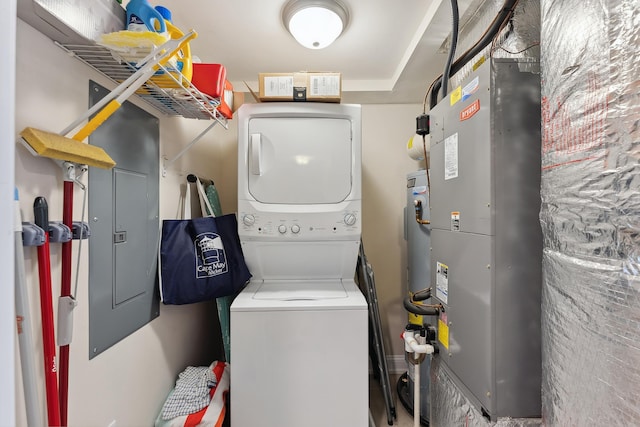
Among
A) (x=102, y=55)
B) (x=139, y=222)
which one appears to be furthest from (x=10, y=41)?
(x=139, y=222)

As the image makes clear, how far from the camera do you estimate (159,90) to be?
4.01 ft

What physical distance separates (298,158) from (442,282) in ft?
3.54

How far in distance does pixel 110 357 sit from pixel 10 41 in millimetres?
→ 1245

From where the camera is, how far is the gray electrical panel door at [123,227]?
3.57 feet

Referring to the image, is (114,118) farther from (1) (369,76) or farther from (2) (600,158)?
(1) (369,76)

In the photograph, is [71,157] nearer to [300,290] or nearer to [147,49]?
[147,49]

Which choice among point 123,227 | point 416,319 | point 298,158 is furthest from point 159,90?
point 416,319

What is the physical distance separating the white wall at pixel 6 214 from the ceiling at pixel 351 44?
1367 mm

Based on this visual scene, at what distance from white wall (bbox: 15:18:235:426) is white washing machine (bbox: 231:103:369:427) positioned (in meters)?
0.45

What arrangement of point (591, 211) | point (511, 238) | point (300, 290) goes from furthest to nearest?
point (300, 290) → point (511, 238) → point (591, 211)

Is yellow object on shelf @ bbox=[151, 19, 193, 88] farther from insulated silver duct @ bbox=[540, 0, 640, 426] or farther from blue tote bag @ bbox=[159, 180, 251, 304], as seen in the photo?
insulated silver duct @ bbox=[540, 0, 640, 426]

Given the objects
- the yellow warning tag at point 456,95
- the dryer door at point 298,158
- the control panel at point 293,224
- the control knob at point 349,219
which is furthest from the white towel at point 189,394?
the yellow warning tag at point 456,95

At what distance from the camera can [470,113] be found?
1.01 meters

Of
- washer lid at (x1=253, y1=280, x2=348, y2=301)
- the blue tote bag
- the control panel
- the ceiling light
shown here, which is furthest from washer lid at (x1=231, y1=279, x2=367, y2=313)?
the ceiling light
